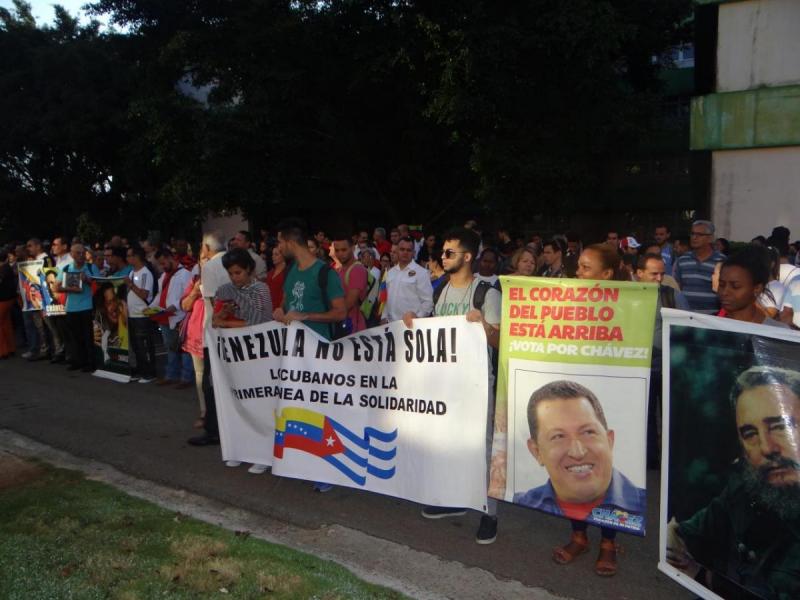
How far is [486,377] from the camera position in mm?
4547

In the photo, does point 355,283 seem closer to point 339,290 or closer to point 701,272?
point 339,290

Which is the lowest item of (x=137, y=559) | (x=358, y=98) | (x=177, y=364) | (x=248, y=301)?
(x=137, y=559)

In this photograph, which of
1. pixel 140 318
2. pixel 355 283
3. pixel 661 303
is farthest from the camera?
pixel 140 318

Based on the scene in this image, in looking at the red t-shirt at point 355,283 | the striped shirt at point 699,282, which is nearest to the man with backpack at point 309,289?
the red t-shirt at point 355,283

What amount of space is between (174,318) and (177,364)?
25.9 inches

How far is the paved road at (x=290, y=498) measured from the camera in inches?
166

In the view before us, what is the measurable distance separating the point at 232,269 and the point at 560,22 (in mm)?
14461

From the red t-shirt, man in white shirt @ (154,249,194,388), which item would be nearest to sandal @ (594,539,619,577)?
the red t-shirt

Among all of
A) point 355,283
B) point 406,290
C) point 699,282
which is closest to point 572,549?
point 699,282

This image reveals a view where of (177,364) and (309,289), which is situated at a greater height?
(309,289)

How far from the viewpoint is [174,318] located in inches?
377

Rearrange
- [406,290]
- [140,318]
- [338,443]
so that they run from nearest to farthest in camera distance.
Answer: [338,443] < [406,290] < [140,318]

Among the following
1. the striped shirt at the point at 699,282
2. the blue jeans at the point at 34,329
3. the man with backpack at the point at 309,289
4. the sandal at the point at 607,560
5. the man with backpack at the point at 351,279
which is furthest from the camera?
the blue jeans at the point at 34,329

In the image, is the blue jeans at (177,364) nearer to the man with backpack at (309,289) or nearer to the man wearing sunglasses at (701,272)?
the man with backpack at (309,289)
